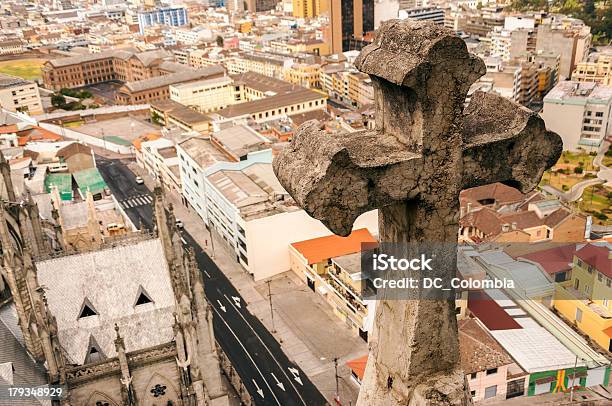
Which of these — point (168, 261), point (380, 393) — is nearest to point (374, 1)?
point (168, 261)

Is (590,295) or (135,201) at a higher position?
(590,295)

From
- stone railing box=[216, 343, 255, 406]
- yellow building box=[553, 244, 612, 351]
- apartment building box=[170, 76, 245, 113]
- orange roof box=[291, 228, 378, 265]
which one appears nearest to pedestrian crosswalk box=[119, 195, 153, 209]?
orange roof box=[291, 228, 378, 265]

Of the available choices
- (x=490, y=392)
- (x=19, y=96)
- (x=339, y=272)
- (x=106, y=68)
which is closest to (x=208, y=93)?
(x=19, y=96)

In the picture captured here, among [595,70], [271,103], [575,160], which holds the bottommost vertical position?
[575,160]

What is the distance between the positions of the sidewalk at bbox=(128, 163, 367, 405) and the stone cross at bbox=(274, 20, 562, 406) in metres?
40.7

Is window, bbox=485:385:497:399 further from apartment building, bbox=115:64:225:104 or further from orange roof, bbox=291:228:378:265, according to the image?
apartment building, bbox=115:64:225:104

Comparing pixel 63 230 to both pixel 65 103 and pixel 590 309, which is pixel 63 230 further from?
pixel 65 103

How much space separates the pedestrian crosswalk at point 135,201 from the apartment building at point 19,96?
62713 mm

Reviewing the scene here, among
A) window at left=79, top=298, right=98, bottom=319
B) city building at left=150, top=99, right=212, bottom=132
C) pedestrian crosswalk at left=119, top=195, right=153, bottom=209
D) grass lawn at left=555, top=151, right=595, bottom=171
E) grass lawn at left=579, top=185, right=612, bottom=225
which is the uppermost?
window at left=79, top=298, right=98, bottom=319

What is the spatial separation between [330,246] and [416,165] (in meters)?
57.4

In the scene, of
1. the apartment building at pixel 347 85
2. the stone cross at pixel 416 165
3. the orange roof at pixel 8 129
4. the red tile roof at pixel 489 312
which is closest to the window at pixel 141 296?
the stone cross at pixel 416 165

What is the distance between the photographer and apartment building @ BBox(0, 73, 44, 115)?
450 feet

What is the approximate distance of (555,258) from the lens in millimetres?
58500

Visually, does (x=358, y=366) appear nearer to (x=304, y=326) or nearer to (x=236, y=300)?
(x=304, y=326)
